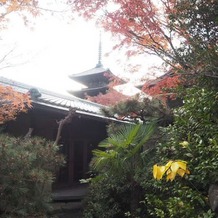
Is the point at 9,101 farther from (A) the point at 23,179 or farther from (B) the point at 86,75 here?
(B) the point at 86,75

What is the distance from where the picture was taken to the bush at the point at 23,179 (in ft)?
14.2

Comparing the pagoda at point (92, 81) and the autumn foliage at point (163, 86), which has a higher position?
the pagoda at point (92, 81)

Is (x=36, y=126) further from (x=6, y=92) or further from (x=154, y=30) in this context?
(x=154, y=30)

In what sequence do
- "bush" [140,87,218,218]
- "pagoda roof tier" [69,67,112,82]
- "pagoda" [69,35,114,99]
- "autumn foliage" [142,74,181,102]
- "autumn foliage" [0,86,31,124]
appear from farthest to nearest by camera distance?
"pagoda roof tier" [69,67,112,82] → "pagoda" [69,35,114,99] → "autumn foliage" [142,74,181,102] → "autumn foliage" [0,86,31,124] → "bush" [140,87,218,218]

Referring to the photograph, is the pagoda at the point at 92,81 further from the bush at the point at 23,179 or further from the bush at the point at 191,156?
the bush at the point at 191,156

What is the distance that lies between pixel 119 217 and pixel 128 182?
82 centimetres

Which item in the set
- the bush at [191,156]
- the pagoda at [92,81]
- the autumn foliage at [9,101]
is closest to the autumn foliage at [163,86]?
the bush at [191,156]

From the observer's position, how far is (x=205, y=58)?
4.19 metres

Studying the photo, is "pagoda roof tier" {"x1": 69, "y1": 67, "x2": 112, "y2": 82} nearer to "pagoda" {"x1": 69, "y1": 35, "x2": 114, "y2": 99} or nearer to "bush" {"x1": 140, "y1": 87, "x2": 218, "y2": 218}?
"pagoda" {"x1": 69, "y1": 35, "x2": 114, "y2": 99}

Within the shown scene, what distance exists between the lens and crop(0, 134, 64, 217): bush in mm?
4320

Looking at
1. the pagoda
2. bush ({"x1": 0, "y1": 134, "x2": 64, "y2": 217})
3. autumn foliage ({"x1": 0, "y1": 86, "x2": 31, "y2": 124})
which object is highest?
the pagoda

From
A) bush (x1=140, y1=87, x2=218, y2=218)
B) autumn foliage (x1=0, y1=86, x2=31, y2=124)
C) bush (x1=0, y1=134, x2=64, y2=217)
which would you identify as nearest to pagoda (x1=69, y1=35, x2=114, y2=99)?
autumn foliage (x1=0, y1=86, x2=31, y2=124)

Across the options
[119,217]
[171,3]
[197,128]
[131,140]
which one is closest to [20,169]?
[131,140]

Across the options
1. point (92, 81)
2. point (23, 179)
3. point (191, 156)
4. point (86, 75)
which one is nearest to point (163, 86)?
point (191, 156)
